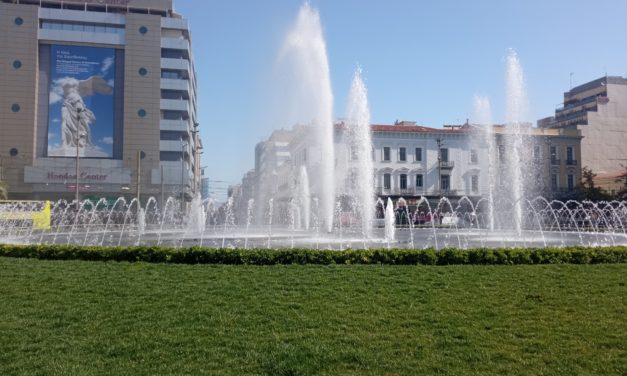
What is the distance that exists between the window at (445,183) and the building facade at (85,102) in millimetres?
28151

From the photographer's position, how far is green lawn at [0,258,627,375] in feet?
20.4

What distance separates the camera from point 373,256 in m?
12.4

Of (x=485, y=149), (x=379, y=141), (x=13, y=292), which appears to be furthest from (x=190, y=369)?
(x=485, y=149)

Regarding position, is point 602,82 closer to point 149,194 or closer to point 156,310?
point 149,194

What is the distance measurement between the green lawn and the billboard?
2068 inches

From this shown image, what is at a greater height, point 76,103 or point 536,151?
point 76,103

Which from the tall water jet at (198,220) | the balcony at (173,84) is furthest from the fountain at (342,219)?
the balcony at (173,84)

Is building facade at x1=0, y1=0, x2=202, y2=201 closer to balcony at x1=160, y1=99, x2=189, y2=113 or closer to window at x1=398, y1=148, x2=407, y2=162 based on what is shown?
balcony at x1=160, y1=99, x2=189, y2=113

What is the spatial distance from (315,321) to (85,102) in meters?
59.0

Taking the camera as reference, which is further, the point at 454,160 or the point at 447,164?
the point at 454,160

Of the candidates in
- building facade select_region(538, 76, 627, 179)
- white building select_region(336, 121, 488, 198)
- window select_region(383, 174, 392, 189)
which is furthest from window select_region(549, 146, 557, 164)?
window select_region(383, 174, 392, 189)

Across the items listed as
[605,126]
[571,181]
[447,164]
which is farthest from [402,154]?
[605,126]

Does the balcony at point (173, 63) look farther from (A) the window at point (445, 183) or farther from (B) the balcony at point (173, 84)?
(A) the window at point (445, 183)

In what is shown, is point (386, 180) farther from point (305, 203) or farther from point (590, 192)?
point (305, 203)
